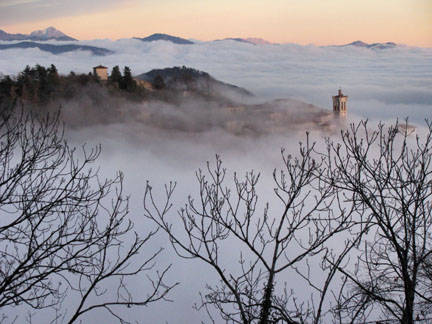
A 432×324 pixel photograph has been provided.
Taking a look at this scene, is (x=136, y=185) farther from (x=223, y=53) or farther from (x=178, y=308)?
(x=178, y=308)

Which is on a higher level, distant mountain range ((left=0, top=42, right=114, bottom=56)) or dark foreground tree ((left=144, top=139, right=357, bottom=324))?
distant mountain range ((left=0, top=42, right=114, bottom=56))

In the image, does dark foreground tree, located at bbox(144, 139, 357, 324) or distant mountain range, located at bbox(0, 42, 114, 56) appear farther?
distant mountain range, located at bbox(0, 42, 114, 56)

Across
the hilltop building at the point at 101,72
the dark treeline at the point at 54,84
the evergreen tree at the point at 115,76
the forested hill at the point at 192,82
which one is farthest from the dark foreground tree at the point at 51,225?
the forested hill at the point at 192,82

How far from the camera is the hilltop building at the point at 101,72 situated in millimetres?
46253

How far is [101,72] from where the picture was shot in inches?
1857

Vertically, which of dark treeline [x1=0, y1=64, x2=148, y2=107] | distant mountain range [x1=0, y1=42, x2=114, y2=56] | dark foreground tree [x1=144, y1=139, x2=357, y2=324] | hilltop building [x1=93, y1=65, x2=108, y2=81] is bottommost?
dark foreground tree [x1=144, y1=139, x2=357, y2=324]

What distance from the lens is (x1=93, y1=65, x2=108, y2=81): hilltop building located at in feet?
152

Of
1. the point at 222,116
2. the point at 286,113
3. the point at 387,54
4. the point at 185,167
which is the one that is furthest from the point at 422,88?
the point at 185,167

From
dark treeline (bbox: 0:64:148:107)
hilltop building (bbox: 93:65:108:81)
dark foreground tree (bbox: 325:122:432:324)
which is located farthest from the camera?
hilltop building (bbox: 93:65:108:81)

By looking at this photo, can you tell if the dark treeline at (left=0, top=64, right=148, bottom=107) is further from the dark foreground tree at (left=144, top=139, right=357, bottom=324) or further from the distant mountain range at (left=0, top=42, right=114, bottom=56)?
the dark foreground tree at (left=144, top=139, right=357, bottom=324)

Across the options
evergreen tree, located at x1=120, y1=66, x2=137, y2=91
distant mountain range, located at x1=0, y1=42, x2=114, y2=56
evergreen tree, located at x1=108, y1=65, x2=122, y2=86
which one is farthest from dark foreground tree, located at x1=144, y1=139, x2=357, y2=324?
distant mountain range, located at x1=0, y1=42, x2=114, y2=56

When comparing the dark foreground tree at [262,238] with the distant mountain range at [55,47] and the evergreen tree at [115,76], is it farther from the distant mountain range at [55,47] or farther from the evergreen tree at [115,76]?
the distant mountain range at [55,47]

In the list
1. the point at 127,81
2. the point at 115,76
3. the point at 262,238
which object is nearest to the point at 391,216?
the point at 262,238

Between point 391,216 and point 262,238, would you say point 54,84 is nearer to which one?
point 262,238
